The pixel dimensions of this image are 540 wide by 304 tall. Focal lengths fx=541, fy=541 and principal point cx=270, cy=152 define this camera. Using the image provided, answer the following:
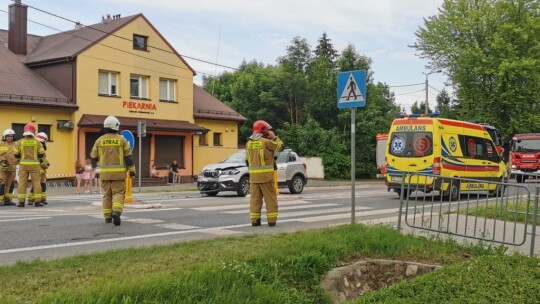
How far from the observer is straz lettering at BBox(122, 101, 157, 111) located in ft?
95.7

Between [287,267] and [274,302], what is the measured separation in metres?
0.79

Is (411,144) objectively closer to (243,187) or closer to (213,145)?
(243,187)

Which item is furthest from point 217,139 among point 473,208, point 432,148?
point 473,208

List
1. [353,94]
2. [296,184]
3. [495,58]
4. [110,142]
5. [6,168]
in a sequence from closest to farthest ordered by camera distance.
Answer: [353,94] → [110,142] → [6,168] → [296,184] → [495,58]

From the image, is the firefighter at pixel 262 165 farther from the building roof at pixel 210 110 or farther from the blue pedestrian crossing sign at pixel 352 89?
the building roof at pixel 210 110

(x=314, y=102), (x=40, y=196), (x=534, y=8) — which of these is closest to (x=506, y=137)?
(x=534, y=8)

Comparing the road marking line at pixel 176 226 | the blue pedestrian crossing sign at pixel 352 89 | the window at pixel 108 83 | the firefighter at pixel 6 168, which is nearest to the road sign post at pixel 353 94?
the blue pedestrian crossing sign at pixel 352 89

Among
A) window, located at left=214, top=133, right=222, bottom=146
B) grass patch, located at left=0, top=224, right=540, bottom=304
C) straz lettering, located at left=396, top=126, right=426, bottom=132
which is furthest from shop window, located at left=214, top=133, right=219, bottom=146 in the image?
grass patch, located at left=0, top=224, right=540, bottom=304

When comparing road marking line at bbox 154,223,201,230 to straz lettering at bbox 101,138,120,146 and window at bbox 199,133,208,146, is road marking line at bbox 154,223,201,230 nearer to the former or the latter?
straz lettering at bbox 101,138,120,146

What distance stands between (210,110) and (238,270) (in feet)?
97.5

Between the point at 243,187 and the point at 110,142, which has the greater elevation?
the point at 110,142

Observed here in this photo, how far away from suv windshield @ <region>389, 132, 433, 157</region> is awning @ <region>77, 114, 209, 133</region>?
50.5 feet

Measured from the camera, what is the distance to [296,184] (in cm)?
2039

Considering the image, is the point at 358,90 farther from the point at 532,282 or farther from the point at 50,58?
the point at 50,58
